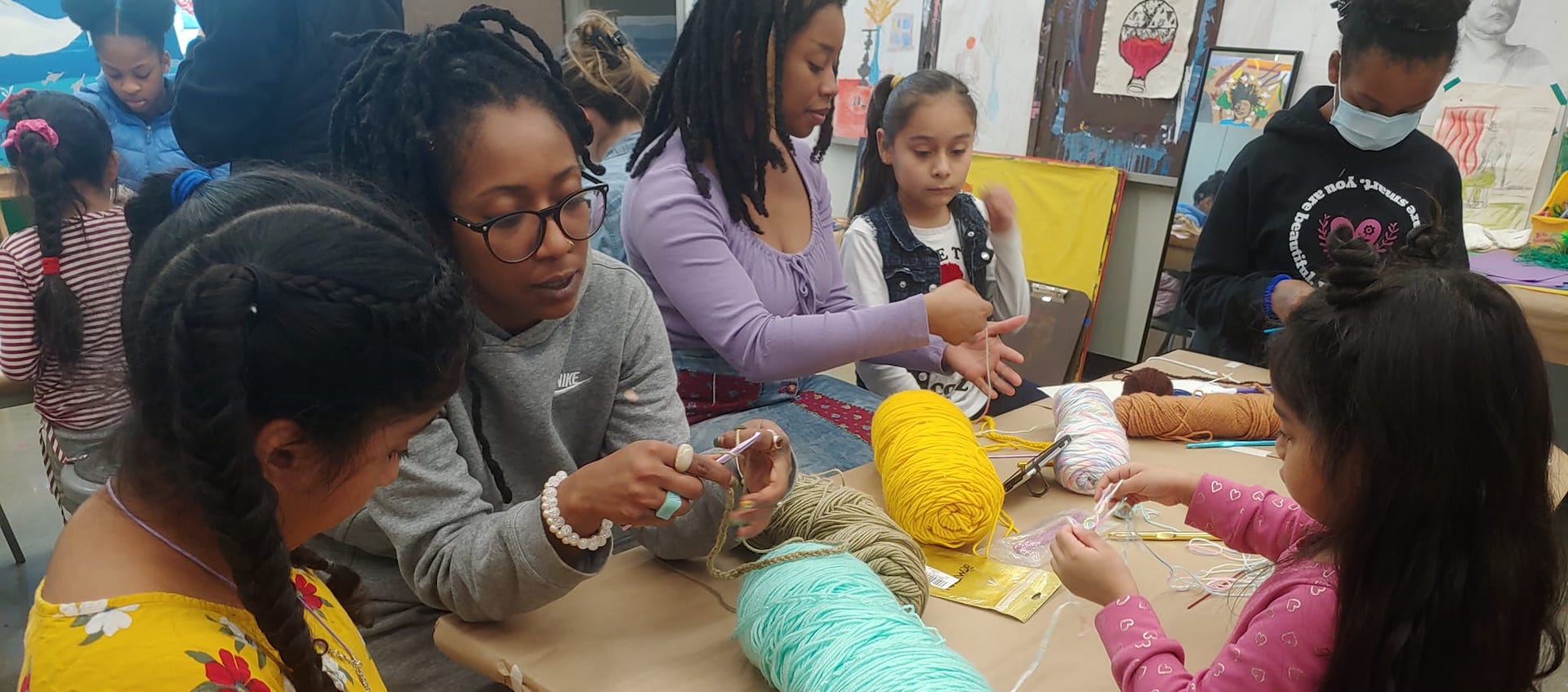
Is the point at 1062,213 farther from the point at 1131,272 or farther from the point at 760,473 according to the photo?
the point at 760,473

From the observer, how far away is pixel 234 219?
0.74 metres

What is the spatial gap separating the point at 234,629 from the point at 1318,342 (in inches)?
38.9

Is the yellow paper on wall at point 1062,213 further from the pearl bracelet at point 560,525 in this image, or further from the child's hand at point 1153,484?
the pearl bracelet at point 560,525

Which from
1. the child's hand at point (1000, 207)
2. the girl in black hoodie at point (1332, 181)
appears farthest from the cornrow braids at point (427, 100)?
the girl in black hoodie at point (1332, 181)

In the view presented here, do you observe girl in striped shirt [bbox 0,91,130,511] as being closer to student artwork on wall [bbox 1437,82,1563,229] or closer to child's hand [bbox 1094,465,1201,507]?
child's hand [bbox 1094,465,1201,507]

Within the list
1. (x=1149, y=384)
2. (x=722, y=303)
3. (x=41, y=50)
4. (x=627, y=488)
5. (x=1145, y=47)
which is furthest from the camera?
(x=41, y=50)

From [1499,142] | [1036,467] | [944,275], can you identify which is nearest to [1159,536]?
[1036,467]

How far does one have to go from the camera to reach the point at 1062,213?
403cm

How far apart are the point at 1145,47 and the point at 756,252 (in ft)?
8.39

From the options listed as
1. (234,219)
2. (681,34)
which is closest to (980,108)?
(681,34)

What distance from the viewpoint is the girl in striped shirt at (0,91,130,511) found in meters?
2.03

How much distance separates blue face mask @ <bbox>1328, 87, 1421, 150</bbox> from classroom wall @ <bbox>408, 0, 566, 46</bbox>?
2.65 m

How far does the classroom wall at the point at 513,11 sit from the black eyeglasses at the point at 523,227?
2.53 m

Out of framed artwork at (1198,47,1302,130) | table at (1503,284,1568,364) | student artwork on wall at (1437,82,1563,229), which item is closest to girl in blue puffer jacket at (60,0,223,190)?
framed artwork at (1198,47,1302,130)
